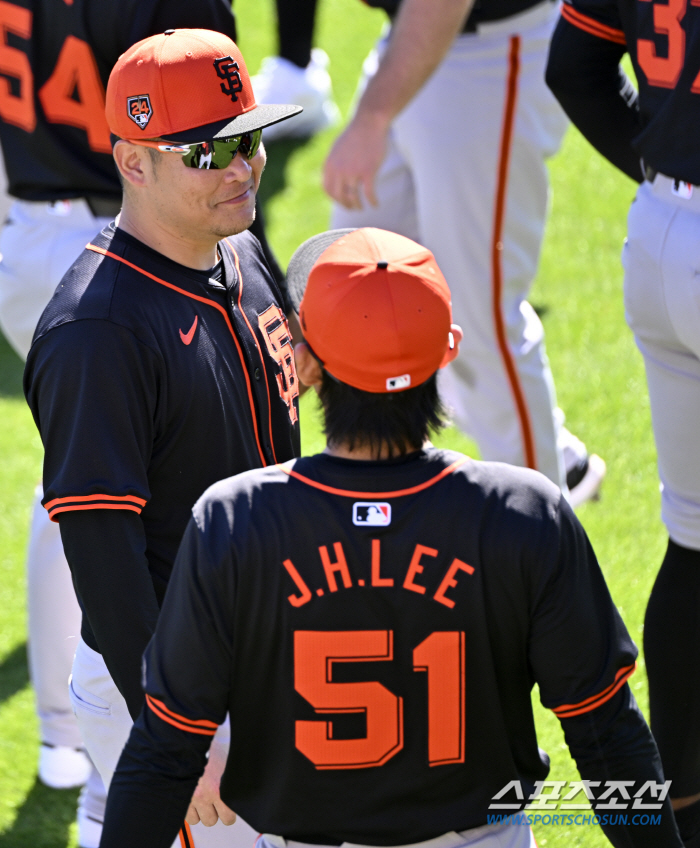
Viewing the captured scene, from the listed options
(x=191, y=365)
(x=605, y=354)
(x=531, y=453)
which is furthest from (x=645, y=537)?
(x=191, y=365)

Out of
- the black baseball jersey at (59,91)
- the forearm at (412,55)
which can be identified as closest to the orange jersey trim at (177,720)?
the black baseball jersey at (59,91)

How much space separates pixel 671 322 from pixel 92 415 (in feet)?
3.92

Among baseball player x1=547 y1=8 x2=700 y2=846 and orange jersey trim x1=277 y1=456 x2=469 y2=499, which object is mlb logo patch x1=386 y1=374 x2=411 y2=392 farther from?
baseball player x1=547 y1=8 x2=700 y2=846

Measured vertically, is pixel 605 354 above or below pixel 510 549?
below

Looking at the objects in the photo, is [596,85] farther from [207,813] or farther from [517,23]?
[207,813]

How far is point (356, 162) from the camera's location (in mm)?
3293

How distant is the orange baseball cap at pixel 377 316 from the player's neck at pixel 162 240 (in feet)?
1.82

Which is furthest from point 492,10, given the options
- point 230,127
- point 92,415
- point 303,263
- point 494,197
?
point 92,415

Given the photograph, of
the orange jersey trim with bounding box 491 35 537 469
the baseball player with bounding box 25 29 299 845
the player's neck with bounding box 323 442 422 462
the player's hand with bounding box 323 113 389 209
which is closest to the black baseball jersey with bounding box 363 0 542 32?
the orange jersey trim with bounding box 491 35 537 469

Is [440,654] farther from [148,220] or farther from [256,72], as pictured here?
[256,72]

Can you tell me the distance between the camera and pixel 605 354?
16.8 ft

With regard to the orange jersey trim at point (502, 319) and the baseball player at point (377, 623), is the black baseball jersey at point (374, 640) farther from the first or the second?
the orange jersey trim at point (502, 319)

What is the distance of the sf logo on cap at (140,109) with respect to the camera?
79.9 inches

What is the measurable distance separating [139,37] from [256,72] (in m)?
5.71
